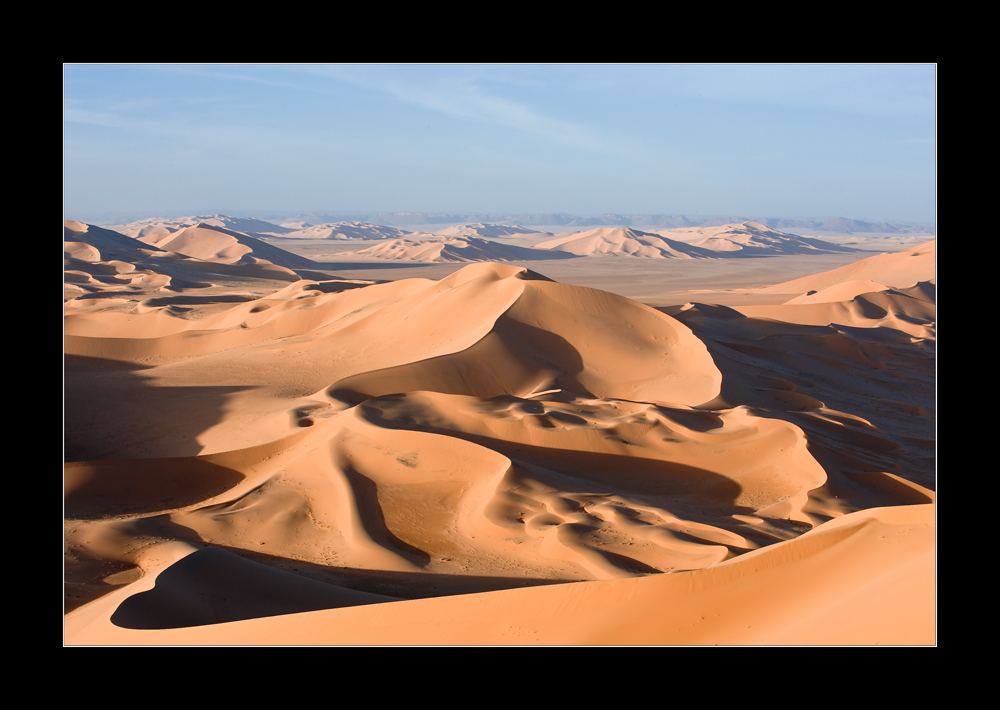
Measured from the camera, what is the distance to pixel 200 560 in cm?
569

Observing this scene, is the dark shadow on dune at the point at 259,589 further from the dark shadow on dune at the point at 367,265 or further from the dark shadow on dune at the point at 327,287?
the dark shadow on dune at the point at 367,265

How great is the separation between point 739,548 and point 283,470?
477 cm

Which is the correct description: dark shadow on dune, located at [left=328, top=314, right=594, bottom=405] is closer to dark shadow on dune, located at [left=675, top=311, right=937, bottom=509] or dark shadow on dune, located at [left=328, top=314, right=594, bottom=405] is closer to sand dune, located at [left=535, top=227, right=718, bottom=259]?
dark shadow on dune, located at [left=675, top=311, right=937, bottom=509]

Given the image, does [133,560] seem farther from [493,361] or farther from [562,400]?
[493,361]

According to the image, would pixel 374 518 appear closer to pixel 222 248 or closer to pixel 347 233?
pixel 222 248

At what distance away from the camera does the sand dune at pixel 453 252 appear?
57.6 m

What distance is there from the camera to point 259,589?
545 centimetres

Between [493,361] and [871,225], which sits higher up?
[871,225]

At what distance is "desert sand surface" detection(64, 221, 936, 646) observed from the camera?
440 cm

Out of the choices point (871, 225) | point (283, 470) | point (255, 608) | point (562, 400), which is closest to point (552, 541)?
point (255, 608)

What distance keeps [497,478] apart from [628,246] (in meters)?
Result: 62.9

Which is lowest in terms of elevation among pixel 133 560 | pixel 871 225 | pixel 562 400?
pixel 133 560

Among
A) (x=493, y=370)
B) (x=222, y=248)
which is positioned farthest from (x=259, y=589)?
(x=222, y=248)

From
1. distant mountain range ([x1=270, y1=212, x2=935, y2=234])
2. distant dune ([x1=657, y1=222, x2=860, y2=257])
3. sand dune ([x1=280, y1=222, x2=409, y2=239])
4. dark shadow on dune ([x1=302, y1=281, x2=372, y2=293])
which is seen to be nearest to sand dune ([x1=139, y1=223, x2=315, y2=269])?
dark shadow on dune ([x1=302, y1=281, x2=372, y2=293])
